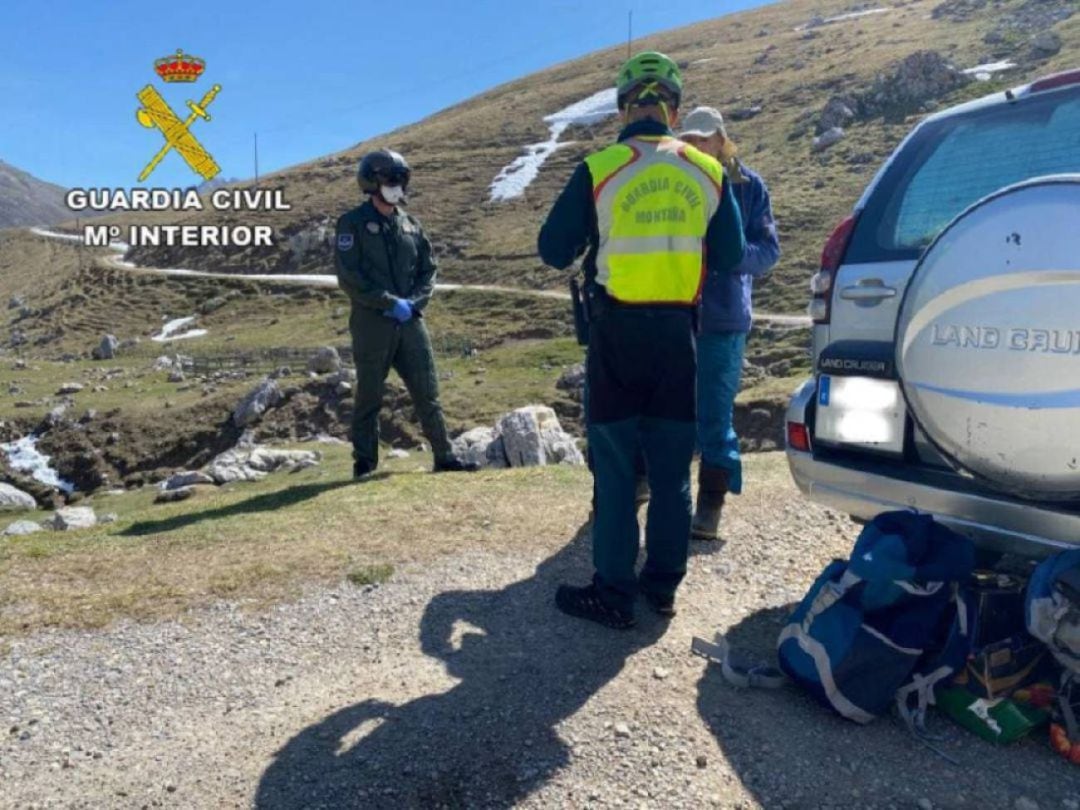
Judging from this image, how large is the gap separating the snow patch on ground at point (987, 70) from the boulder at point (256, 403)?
43.8 meters

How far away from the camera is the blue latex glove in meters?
7.37

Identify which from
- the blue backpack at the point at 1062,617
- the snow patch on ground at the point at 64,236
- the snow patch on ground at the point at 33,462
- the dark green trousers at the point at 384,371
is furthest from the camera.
A: the snow patch on ground at the point at 64,236

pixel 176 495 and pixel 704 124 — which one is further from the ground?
pixel 704 124

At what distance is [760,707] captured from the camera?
3.45 m

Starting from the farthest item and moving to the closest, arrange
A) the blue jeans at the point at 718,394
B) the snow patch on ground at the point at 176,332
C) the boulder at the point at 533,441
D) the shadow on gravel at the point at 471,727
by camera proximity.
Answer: the snow patch on ground at the point at 176,332, the boulder at the point at 533,441, the blue jeans at the point at 718,394, the shadow on gravel at the point at 471,727

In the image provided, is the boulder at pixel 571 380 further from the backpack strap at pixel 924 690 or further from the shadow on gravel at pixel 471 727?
the backpack strap at pixel 924 690

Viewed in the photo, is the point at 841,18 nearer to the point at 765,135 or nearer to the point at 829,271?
the point at 765,135

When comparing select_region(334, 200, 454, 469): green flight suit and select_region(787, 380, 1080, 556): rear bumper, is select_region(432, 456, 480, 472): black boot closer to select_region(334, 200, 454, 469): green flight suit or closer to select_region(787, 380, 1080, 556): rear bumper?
select_region(334, 200, 454, 469): green flight suit

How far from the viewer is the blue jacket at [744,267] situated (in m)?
5.10

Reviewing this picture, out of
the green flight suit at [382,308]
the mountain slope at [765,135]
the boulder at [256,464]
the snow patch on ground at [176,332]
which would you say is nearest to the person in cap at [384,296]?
the green flight suit at [382,308]

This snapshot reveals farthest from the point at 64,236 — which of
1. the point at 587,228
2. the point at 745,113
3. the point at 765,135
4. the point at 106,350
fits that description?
the point at 587,228

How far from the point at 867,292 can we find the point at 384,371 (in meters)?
4.68

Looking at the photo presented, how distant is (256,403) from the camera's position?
1772 centimetres

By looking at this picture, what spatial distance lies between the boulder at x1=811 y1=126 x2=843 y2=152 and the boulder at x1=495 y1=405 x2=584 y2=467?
39942 millimetres
